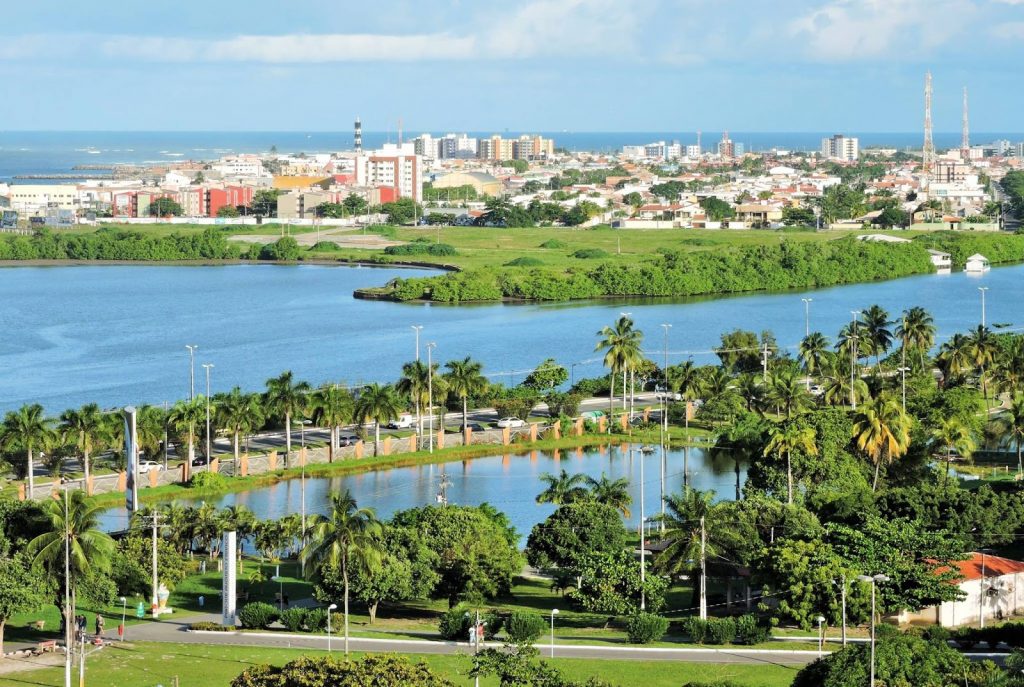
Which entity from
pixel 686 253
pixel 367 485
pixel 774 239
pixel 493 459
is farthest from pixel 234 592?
pixel 774 239

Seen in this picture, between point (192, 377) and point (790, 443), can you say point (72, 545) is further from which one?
point (790, 443)

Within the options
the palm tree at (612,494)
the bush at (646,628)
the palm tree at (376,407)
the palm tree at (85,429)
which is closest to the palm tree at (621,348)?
the palm tree at (376,407)

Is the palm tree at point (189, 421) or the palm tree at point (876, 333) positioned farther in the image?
the palm tree at point (876, 333)

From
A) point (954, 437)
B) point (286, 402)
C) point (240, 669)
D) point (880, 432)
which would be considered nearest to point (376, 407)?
point (286, 402)

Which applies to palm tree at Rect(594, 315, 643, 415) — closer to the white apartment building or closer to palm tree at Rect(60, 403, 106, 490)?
palm tree at Rect(60, 403, 106, 490)

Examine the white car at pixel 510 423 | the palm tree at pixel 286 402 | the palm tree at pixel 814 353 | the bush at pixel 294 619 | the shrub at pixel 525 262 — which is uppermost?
the shrub at pixel 525 262

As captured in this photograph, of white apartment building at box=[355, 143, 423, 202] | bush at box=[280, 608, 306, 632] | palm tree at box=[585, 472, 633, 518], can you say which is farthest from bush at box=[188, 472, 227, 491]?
white apartment building at box=[355, 143, 423, 202]

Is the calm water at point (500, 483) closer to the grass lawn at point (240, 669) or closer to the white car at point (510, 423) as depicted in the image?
the white car at point (510, 423)
